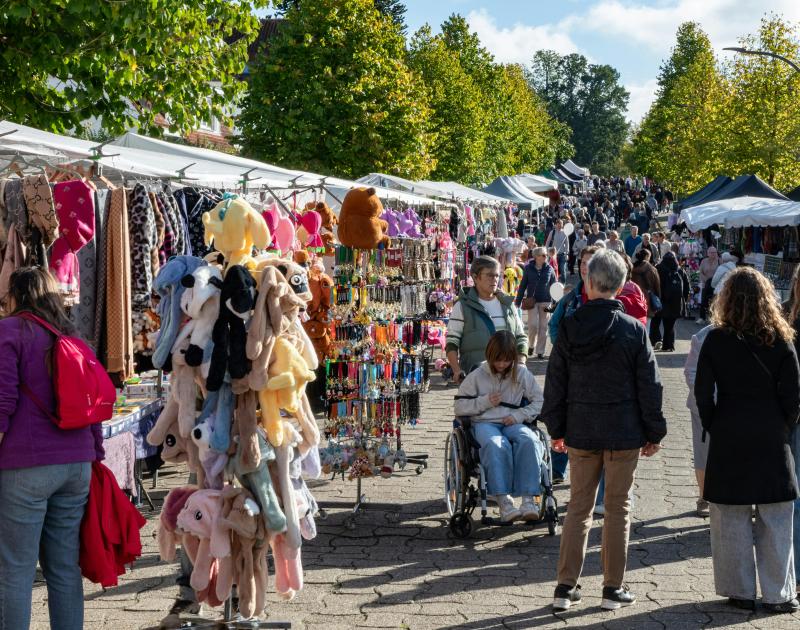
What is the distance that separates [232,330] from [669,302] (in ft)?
45.8

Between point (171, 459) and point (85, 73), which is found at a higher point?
point (85, 73)

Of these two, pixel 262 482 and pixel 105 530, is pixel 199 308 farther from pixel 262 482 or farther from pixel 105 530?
pixel 105 530

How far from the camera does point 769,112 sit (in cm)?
3531

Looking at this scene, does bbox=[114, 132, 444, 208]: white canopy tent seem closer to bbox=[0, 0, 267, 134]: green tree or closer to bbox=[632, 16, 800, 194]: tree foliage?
bbox=[0, 0, 267, 134]: green tree

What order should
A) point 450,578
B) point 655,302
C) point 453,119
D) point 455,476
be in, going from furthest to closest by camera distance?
point 453,119 → point 655,302 → point 455,476 → point 450,578

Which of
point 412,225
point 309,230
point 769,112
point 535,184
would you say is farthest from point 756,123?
point 309,230

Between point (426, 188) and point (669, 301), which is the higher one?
point (426, 188)

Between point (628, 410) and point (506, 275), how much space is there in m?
10.6

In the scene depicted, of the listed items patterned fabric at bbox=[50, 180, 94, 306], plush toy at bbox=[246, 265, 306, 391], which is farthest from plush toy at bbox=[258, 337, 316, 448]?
patterned fabric at bbox=[50, 180, 94, 306]

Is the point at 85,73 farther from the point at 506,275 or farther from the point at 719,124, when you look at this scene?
the point at 719,124

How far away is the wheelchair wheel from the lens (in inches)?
298

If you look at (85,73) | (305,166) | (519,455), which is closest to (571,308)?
(519,455)

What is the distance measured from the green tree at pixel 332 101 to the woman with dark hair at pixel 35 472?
23334mm

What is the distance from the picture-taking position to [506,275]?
53.9 feet
